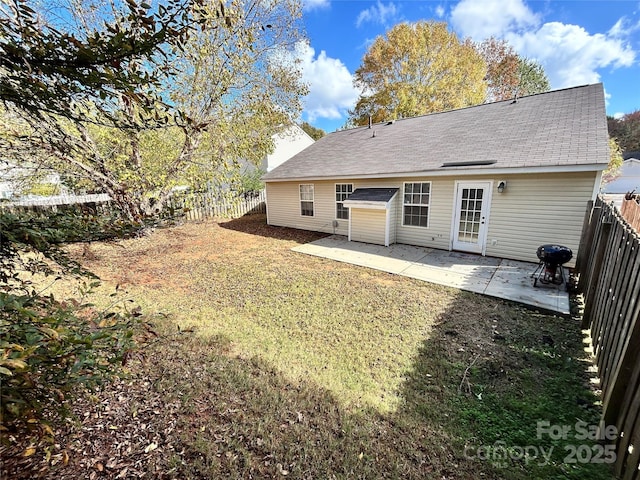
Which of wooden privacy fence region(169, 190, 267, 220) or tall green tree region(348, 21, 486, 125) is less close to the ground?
tall green tree region(348, 21, 486, 125)

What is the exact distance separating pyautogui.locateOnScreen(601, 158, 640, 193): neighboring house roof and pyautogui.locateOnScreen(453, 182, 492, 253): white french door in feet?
95.9

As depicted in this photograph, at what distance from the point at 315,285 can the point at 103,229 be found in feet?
13.9

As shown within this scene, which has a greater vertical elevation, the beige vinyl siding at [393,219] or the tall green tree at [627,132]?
the tall green tree at [627,132]

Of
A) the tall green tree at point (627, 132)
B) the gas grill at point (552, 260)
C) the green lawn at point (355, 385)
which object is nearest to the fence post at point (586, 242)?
the gas grill at point (552, 260)

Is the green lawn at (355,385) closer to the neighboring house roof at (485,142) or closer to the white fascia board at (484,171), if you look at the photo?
the white fascia board at (484,171)

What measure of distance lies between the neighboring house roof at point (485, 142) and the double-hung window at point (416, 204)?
0.66 meters

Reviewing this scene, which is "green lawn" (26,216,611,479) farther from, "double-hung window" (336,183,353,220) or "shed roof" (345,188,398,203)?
"double-hung window" (336,183,353,220)

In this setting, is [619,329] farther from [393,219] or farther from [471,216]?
[393,219]

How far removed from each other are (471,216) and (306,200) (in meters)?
6.28

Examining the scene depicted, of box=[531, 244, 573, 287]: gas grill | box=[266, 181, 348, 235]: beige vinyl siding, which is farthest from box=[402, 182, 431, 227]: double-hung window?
box=[531, 244, 573, 287]: gas grill

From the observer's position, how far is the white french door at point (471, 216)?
7.13 meters

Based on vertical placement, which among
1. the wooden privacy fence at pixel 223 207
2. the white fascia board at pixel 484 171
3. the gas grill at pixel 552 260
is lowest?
the gas grill at pixel 552 260

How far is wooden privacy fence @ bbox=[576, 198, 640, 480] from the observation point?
6.32ft

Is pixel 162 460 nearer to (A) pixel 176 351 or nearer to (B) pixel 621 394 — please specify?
(A) pixel 176 351
